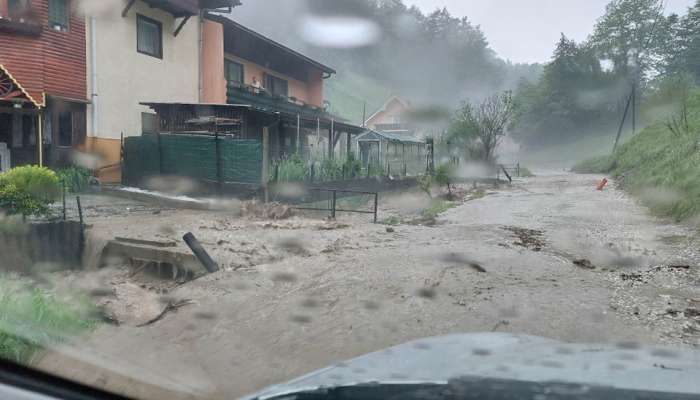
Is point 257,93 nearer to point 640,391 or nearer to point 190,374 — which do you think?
point 190,374

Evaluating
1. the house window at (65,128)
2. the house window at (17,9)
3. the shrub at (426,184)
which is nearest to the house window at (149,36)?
the house window at (65,128)

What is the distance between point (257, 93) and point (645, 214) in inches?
437

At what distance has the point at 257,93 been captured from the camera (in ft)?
52.5

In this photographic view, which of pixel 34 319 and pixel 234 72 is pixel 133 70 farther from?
pixel 34 319

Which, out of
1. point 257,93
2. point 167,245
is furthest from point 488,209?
point 257,93

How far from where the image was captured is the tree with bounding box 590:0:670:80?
3.59m

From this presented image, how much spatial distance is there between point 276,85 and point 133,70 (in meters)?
7.64

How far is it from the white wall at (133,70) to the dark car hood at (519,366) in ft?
33.2

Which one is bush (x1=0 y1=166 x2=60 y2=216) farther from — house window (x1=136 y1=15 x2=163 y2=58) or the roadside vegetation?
house window (x1=136 y1=15 x2=163 y2=58)

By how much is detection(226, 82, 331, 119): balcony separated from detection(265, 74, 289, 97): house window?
2.07 ft

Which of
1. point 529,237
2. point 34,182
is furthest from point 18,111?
point 529,237

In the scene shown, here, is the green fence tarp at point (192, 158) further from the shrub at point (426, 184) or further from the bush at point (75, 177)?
the shrub at point (426, 184)

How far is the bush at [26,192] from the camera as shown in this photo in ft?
17.1

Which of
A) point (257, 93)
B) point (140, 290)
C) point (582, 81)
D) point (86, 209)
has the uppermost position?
point (257, 93)
